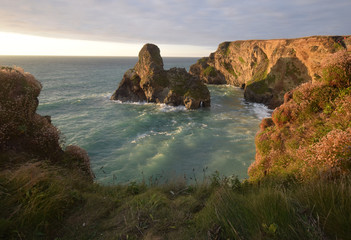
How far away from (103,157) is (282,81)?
1824 inches

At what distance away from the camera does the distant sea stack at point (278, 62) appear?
130 feet

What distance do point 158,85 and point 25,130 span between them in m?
41.7

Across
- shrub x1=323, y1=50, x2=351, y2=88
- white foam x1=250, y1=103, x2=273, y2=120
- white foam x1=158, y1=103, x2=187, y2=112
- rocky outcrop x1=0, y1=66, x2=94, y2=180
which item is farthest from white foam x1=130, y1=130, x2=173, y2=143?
shrub x1=323, y1=50, x2=351, y2=88

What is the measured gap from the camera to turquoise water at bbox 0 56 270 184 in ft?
68.3

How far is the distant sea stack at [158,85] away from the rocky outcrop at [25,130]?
36.3 m

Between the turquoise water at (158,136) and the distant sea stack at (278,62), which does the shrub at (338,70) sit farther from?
the distant sea stack at (278,62)

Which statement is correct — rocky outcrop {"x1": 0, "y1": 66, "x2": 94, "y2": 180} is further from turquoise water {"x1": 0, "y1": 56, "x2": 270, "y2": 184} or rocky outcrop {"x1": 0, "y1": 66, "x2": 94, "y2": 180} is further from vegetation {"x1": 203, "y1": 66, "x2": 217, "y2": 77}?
vegetation {"x1": 203, "y1": 66, "x2": 217, "y2": 77}

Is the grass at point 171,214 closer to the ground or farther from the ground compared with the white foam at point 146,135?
farther from the ground

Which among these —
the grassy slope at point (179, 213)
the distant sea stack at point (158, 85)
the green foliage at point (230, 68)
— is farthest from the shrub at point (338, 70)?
the green foliage at point (230, 68)

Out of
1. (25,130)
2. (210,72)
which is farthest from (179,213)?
(210,72)

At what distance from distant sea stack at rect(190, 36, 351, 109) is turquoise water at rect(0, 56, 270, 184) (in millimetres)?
5125

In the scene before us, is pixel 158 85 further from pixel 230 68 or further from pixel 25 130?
pixel 230 68

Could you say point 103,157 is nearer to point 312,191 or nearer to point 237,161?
point 237,161

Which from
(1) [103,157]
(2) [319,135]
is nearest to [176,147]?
(1) [103,157]
